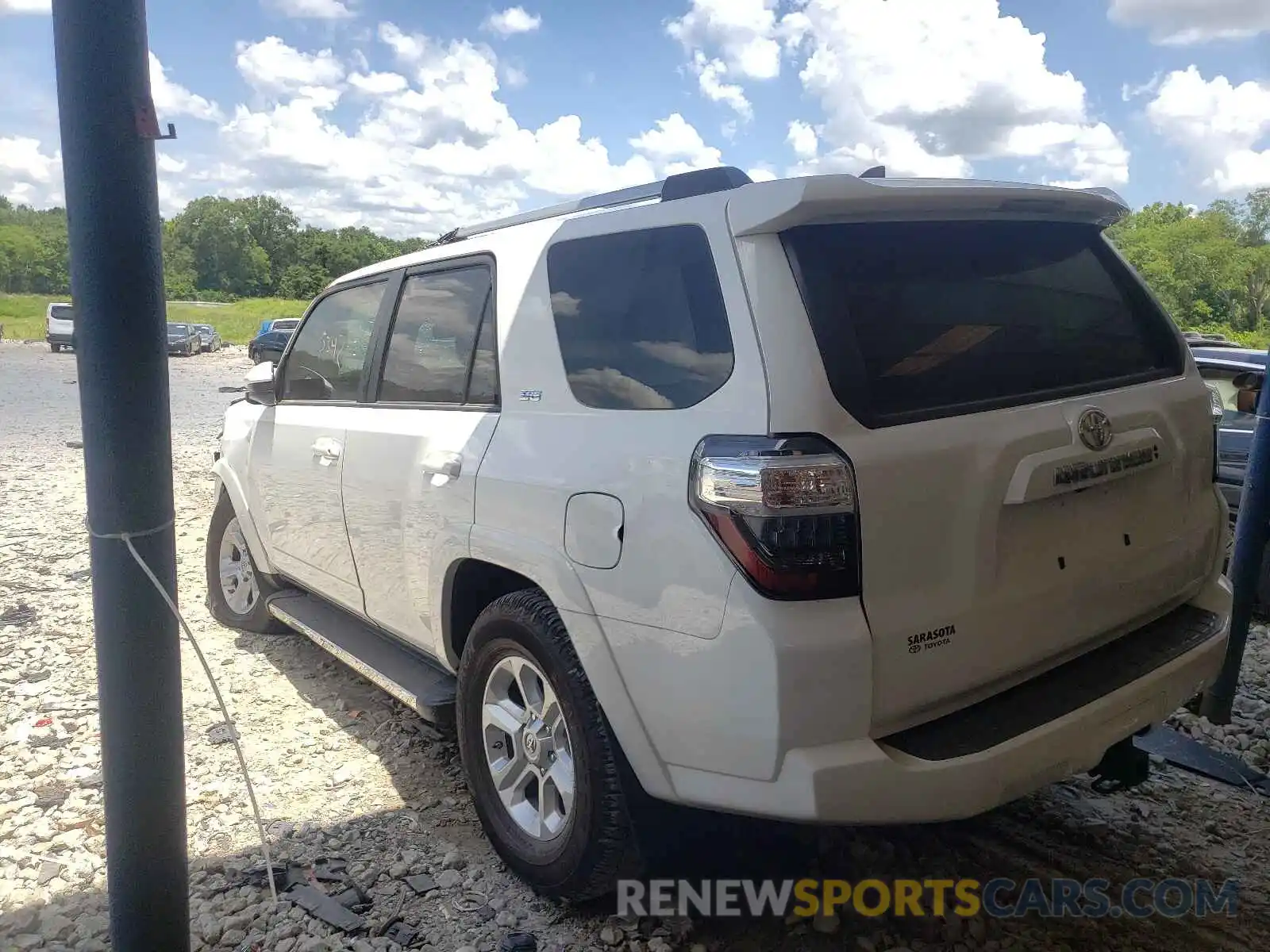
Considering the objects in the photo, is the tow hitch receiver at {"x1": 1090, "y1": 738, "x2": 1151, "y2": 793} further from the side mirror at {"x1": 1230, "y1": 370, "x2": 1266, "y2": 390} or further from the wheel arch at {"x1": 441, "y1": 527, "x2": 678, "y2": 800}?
the side mirror at {"x1": 1230, "y1": 370, "x2": 1266, "y2": 390}

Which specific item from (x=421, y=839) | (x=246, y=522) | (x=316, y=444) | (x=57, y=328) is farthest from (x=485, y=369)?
(x=57, y=328)

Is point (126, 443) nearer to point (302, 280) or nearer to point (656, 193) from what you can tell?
point (656, 193)

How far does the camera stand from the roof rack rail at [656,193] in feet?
8.13

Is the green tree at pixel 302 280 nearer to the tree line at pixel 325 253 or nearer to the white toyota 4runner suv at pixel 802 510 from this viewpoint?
the tree line at pixel 325 253

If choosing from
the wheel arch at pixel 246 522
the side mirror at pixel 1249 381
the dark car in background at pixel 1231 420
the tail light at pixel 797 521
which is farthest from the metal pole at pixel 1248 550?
the wheel arch at pixel 246 522

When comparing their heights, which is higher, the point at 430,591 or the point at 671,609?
the point at 671,609

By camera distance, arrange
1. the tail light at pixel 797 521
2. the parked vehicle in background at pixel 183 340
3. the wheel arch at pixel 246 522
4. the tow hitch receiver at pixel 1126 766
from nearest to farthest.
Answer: the tail light at pixel 797 521, the tow hitch receiver at pixel 1126 766, the wheel arch at pixel 246 522, the parked vehicle in background at pixel 183 340

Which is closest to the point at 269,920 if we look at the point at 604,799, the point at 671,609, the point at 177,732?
the point at 177,732

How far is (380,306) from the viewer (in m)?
3.89

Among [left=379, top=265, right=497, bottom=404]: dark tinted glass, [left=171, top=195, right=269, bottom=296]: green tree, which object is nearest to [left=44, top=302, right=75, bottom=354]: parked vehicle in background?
[left=379, top=265, right=497, bottom=404]: dark tinted glass

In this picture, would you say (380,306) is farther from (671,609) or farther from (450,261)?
(671,609)

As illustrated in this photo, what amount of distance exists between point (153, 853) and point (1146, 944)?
8.57 feet

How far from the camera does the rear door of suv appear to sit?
7.06 ft

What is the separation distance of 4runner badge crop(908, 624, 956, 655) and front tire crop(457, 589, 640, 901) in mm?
834
